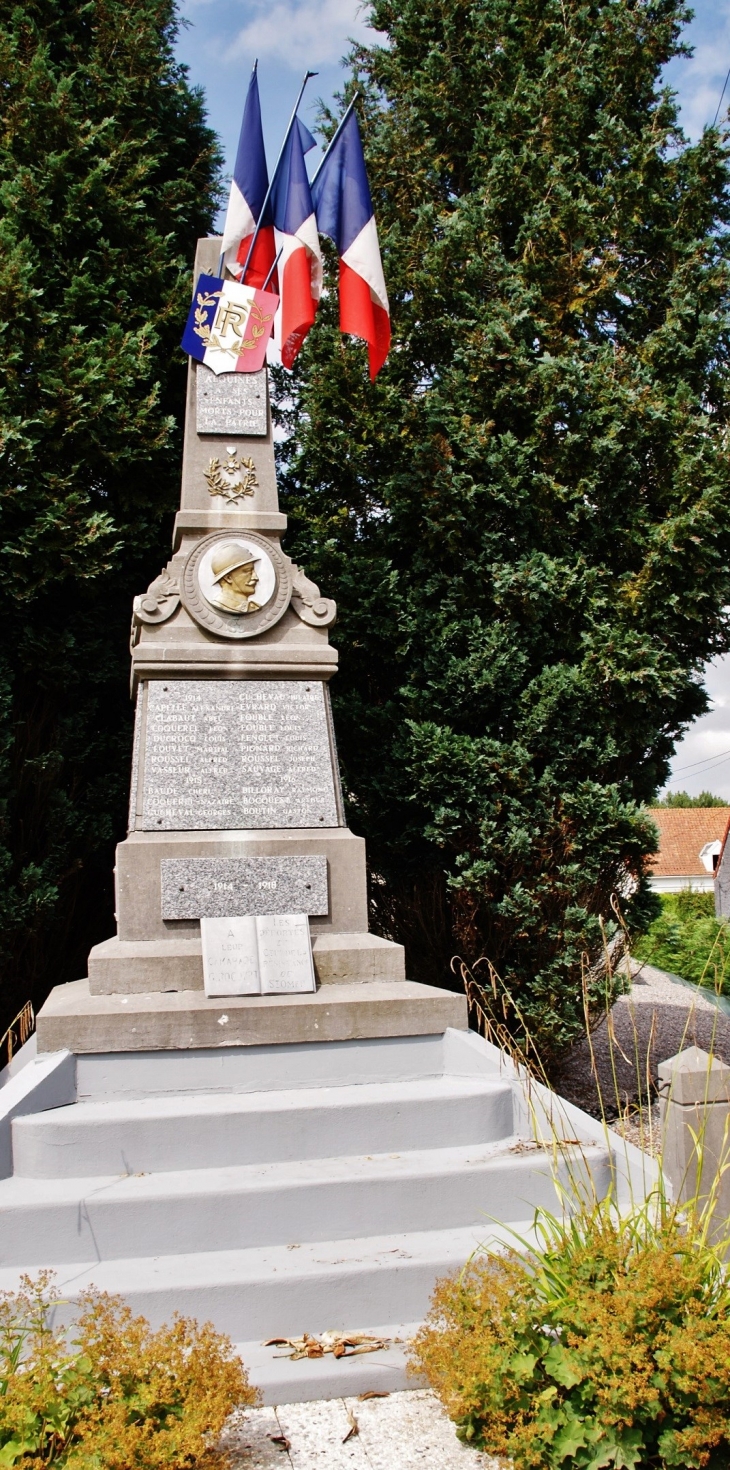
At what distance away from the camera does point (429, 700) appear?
7.68m

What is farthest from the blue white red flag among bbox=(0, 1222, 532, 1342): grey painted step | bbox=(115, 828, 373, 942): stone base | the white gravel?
Answer: the white gravel

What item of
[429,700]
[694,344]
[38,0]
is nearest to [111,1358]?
[429,700]

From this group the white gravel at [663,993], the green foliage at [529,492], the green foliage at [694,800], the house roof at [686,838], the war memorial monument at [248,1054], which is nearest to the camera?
the war memorial monument at [248,1054]

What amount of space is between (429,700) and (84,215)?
14.9 ft

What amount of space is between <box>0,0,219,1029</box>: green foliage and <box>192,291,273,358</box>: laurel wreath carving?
1137mm

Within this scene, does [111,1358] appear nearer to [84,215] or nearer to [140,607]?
[140,607]

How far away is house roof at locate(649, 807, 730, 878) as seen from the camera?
118ft

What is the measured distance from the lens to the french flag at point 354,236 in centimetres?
684

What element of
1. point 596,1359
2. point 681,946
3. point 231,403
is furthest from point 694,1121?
point 681,946

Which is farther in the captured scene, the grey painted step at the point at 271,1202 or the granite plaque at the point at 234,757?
the granite plaque at the point at 234,757

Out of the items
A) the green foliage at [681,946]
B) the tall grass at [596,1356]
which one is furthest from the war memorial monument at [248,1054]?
the green foliage at [681,946]

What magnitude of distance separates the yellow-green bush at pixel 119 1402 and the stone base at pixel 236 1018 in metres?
1.59

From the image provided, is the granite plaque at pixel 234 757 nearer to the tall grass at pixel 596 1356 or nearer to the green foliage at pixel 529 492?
the green foliage at pixel 529 492

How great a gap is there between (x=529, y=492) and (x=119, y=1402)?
6659 millimetres
